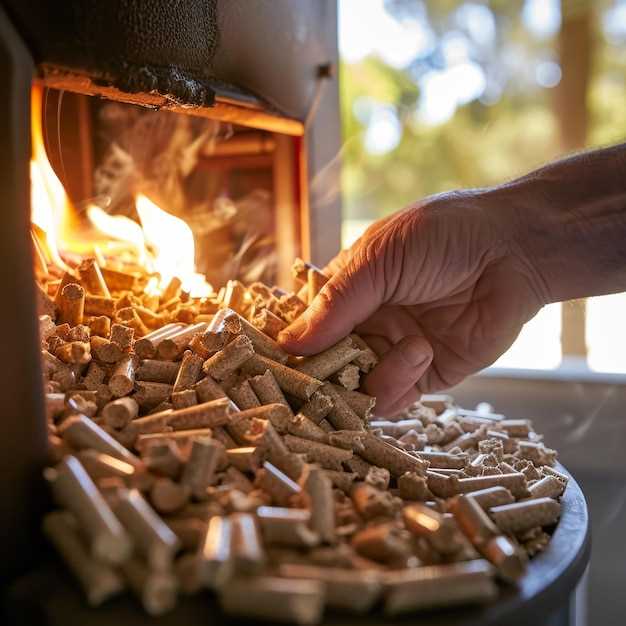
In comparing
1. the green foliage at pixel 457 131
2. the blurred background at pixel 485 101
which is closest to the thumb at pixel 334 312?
the blurred background at pixel 485 101

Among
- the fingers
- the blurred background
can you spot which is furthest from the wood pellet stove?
the blurred background

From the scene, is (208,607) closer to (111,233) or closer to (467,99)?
(111,233)

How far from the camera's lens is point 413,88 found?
654cm

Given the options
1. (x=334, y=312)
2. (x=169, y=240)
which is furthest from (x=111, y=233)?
(x=334, y=312)

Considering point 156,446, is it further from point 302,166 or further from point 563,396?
point 563,396

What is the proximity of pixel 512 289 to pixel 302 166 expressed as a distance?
77cm

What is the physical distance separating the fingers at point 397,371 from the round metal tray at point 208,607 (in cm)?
45

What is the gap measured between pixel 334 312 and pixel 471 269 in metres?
0.31

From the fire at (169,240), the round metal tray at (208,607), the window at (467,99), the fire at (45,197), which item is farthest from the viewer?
the window at (467,99)

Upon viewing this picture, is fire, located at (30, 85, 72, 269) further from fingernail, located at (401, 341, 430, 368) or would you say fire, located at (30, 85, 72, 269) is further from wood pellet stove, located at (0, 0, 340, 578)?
fingernail, located at (401, 341, 430, 368)

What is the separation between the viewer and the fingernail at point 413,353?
1228 mm

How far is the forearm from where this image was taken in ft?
4.19

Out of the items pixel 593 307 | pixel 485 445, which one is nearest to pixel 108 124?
pixel 485 445

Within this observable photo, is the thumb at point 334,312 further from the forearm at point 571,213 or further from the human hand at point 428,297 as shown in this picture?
the forearm at point 571,213
